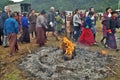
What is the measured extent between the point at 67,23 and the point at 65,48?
9.48 meters

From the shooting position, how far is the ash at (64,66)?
1021 cm

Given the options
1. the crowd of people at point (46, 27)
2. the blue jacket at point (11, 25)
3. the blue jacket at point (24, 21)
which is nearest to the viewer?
the blue jacket at point (11, 25)

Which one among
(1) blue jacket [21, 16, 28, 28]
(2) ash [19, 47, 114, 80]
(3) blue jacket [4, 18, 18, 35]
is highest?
(3) blue jacket [4, 18, 18, 35]

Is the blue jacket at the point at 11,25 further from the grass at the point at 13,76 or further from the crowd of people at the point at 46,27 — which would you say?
the grass at the point at 13,76

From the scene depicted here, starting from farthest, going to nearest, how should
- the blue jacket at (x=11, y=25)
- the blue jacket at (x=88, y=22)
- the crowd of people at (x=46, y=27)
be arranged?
the blue jacket at (x=88, y=22), the crowd of people at (x=46, y=27), the blue jacket at (x=11, y=25)

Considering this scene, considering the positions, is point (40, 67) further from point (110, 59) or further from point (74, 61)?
point (110, 59)

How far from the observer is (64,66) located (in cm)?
1099

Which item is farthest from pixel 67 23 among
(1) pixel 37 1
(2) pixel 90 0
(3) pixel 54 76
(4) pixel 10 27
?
(1) pixel 37 1

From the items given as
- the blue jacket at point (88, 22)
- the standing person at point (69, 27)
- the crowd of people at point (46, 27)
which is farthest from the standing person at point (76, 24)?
the blue jacket at point (88, 22)

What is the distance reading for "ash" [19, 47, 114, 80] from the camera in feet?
33.5

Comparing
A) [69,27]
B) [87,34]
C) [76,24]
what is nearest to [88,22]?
[87,34]

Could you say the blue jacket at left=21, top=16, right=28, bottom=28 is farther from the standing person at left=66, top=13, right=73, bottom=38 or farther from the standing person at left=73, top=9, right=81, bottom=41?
the standing person at left=66, top=13, right=73, bottom=38

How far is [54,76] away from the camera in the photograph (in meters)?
10.2

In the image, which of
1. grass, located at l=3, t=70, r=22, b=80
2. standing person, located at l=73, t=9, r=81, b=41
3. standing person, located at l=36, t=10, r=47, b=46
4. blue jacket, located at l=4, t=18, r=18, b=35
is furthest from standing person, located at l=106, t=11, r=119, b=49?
grass, located at l=3, t=70, r=22, b=80
